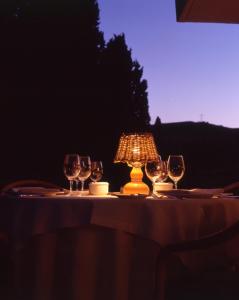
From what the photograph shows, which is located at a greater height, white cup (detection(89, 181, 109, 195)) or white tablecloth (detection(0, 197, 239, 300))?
white cup (detection(89, 181, 109, 195))

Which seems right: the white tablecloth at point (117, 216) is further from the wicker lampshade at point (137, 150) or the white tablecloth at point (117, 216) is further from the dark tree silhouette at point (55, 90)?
the dark tree silhouette at point (55, 90)

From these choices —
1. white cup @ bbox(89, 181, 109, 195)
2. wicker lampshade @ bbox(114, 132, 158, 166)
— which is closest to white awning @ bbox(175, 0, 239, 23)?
wicker lampshade @ bbox(114, 132, 158, 166)

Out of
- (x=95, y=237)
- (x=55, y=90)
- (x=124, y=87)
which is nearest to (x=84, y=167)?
(x=95, y=237)

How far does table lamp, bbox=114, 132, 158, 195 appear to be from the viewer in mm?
2385

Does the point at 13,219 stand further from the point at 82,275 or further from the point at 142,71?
the point at 142,71

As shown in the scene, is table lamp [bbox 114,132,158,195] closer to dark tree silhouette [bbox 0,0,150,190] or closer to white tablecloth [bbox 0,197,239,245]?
white tablecloth [bbox 0,197,239,245]

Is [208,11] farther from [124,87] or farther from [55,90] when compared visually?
[124,87]

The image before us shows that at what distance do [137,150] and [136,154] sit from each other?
0.9 inches

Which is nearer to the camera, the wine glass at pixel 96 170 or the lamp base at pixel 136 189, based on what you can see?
the lamp base at pixel 136 189

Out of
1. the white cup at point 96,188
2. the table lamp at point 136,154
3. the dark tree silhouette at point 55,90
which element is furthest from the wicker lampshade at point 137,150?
the dark tree silhouette at point 55,90

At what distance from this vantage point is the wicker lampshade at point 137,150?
2.41m

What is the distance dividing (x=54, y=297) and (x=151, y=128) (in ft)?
34.0

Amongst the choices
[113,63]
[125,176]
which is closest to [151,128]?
[113,63]

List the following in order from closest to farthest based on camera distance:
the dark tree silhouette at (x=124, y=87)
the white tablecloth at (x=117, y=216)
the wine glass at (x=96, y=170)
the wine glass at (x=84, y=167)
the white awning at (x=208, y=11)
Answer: the white tablecloth at (x=117, y=216) → the wine glass at (x=84, y=167) → the wine glass at (x=96, y=170) → the white awning at (x=208, y=11) → the dark tree silhouette at (x=124, y=87)
